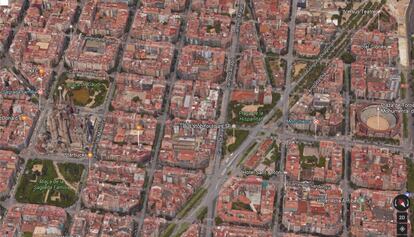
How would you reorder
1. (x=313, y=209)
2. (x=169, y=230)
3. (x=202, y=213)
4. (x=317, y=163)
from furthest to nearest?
1. (x=317, y=163)
2. (x=202, y=213)
3. (x=313, y=209)
4. (x=169, y=230)

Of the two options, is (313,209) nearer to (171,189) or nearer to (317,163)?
(317,163)

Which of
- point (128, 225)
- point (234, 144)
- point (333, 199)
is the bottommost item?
point (128, 225)

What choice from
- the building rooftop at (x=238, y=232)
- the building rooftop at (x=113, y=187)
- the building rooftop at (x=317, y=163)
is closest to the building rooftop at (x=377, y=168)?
the building rooftop at (x=317, y=163)

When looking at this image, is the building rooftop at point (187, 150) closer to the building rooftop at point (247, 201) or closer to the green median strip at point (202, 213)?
the building rooftop at point (247, 201)

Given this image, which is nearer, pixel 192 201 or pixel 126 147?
pixel 192 201

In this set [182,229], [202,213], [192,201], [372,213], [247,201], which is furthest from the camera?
[192,201]

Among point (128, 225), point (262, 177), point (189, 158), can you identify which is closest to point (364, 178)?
point (262, 177)

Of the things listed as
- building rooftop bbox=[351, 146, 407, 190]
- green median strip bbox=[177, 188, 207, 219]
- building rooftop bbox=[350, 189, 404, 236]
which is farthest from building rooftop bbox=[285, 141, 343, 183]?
green median strip bbox=[177, 188, 207, 219]

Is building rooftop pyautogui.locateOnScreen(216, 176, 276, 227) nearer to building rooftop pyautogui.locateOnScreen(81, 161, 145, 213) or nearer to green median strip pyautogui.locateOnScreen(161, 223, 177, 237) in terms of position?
green median strip pyautogui.locateOnScreen(161, 223, 177, 237)

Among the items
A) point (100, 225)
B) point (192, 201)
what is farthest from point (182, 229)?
point (100, 225)

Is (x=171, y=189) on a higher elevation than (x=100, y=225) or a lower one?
higher

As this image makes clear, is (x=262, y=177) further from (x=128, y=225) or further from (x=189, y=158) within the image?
(x=128, y=225)
